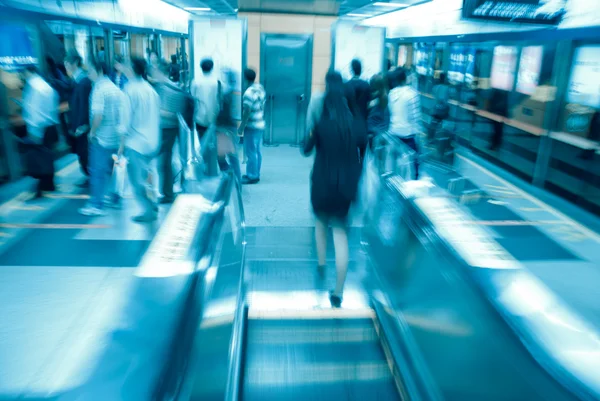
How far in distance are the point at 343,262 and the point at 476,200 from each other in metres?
3.91

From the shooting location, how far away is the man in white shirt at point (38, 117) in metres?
5.99

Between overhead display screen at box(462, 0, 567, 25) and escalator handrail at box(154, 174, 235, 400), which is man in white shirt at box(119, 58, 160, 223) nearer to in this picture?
escalator handrail at box(154, 174, 235, 400)

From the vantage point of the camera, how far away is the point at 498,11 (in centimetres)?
707

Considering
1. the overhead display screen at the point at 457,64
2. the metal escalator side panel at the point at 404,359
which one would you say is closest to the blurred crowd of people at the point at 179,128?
the metal escalator side panel at the point at 404,359

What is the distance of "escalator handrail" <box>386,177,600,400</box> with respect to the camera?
1.69 metres

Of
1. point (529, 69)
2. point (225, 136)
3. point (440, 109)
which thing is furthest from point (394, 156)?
point (440, 109)

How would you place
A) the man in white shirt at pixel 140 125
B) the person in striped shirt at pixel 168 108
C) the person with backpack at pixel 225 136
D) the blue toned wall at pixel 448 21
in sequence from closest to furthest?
1. the man in white shirt at pixel 140 125
2. the person in striped shirt at pixel 168 108
3. the person with backpack at pixel 225 136
4. the blue toned wall at pixel 448 21

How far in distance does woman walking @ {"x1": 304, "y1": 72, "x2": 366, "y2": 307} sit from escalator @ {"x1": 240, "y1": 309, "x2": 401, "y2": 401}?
552 millimetres

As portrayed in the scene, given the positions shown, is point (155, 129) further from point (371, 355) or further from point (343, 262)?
point (371, 355)

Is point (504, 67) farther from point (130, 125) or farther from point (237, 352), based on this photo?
point (237, 352)

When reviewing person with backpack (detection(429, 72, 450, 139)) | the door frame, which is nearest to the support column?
person with backpack (detection(429, 72, 450, 139))

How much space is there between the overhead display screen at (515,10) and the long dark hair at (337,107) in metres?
4.67

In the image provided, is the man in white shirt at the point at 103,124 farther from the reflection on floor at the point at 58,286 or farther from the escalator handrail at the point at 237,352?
the escalator handrail at the point at 237,352

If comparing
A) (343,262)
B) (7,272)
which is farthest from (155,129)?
(343,262)
